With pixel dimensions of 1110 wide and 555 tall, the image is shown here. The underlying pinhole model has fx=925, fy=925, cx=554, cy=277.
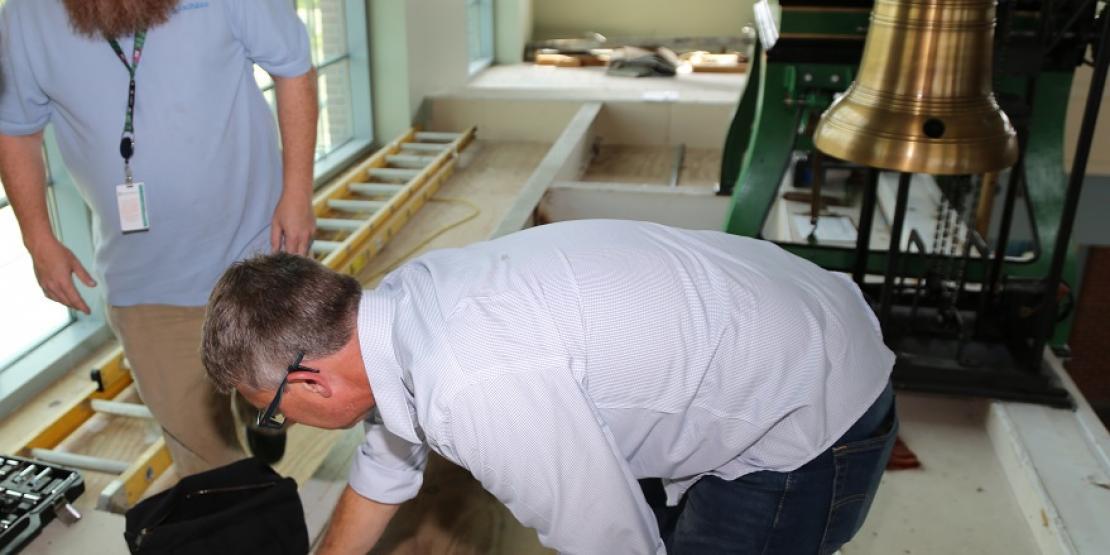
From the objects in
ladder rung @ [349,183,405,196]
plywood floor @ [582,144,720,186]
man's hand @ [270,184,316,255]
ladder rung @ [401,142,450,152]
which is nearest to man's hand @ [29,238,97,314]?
man's hand @ [270,184,316,255]

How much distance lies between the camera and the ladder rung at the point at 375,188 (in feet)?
15.5

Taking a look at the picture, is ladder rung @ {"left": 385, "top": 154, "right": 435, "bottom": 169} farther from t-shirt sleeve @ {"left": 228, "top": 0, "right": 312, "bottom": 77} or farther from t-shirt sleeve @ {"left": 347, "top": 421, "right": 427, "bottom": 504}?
t-shirt sleeve @ {"left": 347, "top": 421, "right": 427, "bottom": 504}

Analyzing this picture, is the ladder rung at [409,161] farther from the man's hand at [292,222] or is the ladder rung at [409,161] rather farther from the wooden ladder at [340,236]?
the man's hand at [292,222]

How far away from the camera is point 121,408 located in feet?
9.59

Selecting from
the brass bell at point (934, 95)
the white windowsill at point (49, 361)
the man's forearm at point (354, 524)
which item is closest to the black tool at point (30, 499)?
the man's forearm at point (354, 524)

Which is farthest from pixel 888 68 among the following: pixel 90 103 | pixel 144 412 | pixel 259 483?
pixel 144 412

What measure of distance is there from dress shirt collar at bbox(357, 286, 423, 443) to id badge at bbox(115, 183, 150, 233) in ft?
3.48

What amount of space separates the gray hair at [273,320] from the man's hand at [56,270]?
107 centimetres

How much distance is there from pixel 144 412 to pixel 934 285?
97.4 inches

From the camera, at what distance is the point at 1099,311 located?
32.3 ft

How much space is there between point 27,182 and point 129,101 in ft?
1.10

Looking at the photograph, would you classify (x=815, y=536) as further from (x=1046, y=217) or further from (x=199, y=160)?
(x=1046, y=217)

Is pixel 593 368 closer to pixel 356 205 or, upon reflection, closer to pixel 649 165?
pixel 356 205

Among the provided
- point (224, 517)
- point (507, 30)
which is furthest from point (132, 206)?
point (507, 30)
